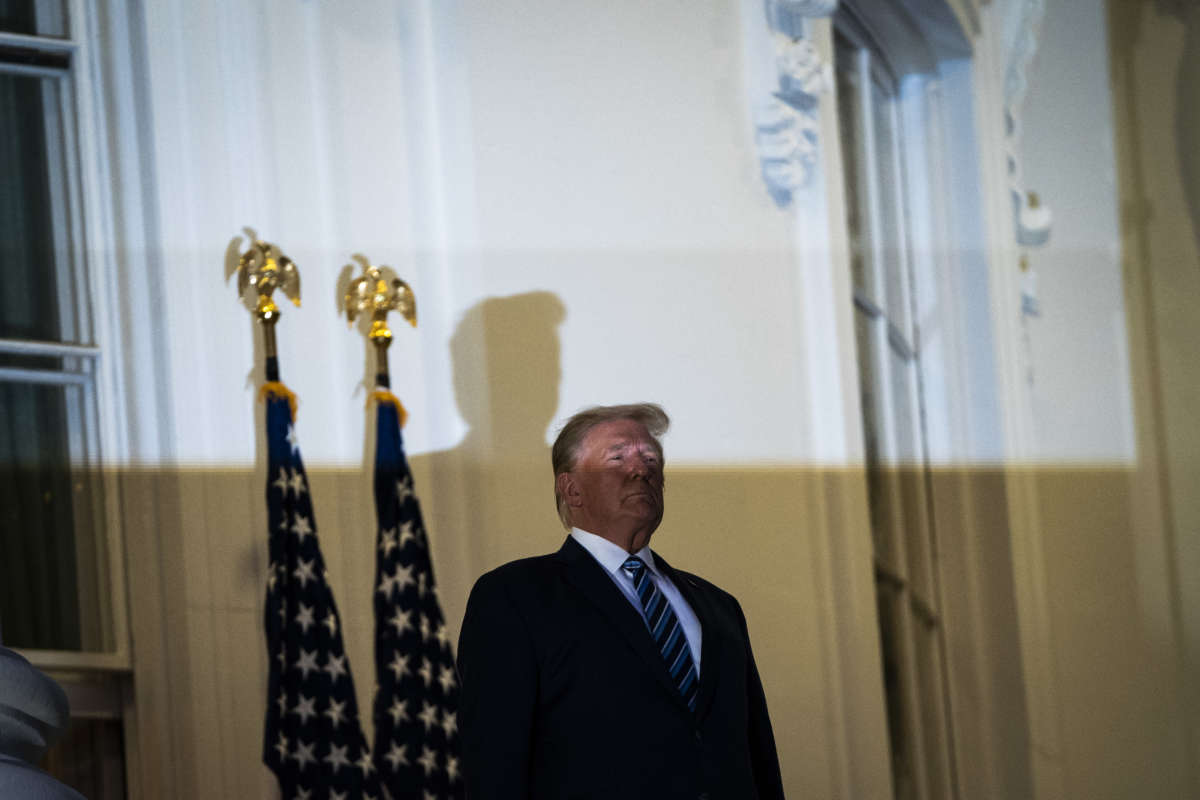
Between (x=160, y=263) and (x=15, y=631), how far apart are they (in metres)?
1.07

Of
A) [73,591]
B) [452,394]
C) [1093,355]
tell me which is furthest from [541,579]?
[1093,355]

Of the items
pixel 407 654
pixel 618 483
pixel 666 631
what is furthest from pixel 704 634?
pixel 407 654

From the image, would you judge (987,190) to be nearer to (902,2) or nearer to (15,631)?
(902,2)

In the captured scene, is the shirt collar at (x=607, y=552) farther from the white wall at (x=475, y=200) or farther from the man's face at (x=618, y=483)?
the white wall at (x=475, y=200)

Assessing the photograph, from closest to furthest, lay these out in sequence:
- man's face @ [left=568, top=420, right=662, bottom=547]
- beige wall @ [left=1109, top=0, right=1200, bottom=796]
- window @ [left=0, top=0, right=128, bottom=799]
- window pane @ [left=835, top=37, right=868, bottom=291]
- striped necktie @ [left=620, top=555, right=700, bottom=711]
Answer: striped necktie @ [left=620, top=555, right=700, bottom=711] → man's face @ [left=568, top=420, right=662, bottom=547] → window @ [left=0, top=0, right=128, bottom=799] → beige wall @ [left=1109, top=0, right=1200, bottom=796] → window pane @ [left=835, top=37, right=868, bottom=291]

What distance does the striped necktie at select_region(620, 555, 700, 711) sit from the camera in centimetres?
246

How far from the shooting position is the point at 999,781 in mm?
4441

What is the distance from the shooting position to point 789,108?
4078mm

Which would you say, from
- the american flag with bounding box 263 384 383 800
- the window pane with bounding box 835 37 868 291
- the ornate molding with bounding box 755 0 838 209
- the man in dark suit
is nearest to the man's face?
the man in dark suit

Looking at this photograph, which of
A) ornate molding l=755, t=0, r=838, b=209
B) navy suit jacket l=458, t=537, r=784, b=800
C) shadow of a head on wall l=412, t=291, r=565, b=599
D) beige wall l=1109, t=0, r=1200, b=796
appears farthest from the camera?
beige wall l=1109, t=0, r=1200, b=796

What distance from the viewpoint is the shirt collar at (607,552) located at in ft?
8.39

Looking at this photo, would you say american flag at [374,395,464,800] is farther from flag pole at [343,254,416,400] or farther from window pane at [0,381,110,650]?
window pane at [0,381,110,650]

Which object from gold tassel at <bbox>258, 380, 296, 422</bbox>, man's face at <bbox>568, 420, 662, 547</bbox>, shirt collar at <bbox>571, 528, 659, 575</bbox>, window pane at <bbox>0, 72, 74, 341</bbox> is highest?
window pane at <bbox>0, 72, 74, 341</bbox>

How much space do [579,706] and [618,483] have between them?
43cm
